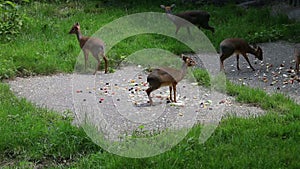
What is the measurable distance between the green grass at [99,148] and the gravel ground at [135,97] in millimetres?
244

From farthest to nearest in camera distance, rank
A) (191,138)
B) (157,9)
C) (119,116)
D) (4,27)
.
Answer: (157,9)
(4,27)
(119,116)
(191,138)

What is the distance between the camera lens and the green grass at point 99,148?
17.3 ft

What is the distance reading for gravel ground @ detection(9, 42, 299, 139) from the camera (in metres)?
6.59

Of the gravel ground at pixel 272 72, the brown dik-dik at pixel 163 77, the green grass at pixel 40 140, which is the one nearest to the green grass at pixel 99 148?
the green grass at pixel 40 140

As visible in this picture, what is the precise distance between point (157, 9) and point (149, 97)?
5.52 m

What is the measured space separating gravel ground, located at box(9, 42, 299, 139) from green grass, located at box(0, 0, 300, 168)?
9.6 inches

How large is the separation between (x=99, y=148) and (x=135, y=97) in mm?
1854

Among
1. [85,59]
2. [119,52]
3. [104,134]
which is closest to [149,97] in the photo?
[104,134]

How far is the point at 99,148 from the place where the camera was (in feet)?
18.7

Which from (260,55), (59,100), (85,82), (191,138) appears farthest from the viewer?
(260,55)

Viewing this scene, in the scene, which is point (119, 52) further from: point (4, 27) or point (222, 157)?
point (222, 157)

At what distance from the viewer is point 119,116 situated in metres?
6.80

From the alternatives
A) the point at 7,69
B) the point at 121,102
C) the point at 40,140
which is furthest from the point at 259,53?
the point at 40,140

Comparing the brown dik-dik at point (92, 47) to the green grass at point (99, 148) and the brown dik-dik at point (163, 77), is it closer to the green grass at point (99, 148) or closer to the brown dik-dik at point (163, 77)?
the green grass at point (99, 148)
